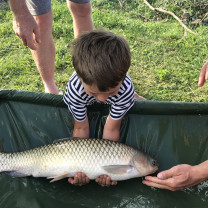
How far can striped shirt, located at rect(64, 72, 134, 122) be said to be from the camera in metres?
1.55

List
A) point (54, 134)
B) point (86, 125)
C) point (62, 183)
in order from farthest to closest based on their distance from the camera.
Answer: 1. point (54, 134)
2. point (86, 125)
3. point (62, 183)

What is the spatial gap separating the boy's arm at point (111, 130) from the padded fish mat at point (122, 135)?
11 centimetres

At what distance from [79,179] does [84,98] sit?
1.42ft

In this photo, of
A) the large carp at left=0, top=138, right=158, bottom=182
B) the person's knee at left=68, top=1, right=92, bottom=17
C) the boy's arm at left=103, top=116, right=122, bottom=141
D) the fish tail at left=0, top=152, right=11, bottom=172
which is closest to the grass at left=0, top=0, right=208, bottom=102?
the person's knee at left=68, top=1, right=92, bottom=17

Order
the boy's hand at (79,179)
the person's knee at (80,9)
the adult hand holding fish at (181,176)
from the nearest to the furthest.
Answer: the adult hand holding fish at (181,176) < the boy's hand at (79,179) < the person's knee at (80,9)

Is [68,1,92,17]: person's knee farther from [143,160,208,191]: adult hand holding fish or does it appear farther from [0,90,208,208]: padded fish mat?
[143,160,208,191]: adult hand holding fish

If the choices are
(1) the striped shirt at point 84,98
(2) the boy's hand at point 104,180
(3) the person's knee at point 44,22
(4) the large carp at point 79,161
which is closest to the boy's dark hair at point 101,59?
(1) the striped shirt at point 84,98

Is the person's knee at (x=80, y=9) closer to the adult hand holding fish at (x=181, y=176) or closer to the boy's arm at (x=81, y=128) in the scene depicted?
the boy's arm at (x=81, y=128)

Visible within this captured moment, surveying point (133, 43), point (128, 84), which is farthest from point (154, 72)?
point (128, 84)

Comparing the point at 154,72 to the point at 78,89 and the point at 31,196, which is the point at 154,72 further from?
the point at 31,196

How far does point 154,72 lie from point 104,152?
1.41 metres

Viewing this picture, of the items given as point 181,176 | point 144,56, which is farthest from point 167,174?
point 144,56

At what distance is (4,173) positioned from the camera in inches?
65.4

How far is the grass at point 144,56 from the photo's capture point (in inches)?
101
